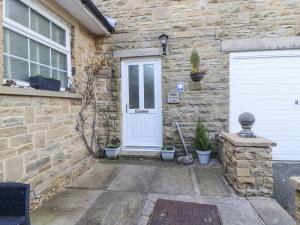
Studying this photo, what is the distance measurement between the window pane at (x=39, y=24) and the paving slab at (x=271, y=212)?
3.83 meters

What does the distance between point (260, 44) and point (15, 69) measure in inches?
176

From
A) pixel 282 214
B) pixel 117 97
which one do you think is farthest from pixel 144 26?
pixel 282 214

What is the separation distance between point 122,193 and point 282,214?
2.00 m

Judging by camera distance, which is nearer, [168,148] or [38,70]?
[38,70]

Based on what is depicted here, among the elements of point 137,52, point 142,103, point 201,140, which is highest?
point 137,52

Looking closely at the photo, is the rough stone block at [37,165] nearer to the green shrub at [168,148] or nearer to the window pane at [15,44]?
the window pane at [15,44]

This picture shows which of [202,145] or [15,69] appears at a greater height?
[15,69]

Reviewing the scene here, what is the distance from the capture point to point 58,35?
400 cm

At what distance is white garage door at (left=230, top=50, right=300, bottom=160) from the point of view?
478cm

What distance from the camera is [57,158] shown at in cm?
358

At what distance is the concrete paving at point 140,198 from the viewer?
2.53 metres

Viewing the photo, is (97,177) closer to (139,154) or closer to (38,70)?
(139,154)

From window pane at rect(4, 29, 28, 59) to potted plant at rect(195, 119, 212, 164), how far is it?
3.40 m

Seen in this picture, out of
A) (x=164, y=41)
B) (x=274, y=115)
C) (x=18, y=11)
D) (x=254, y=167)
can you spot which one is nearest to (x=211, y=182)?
(x=254, y=167)
